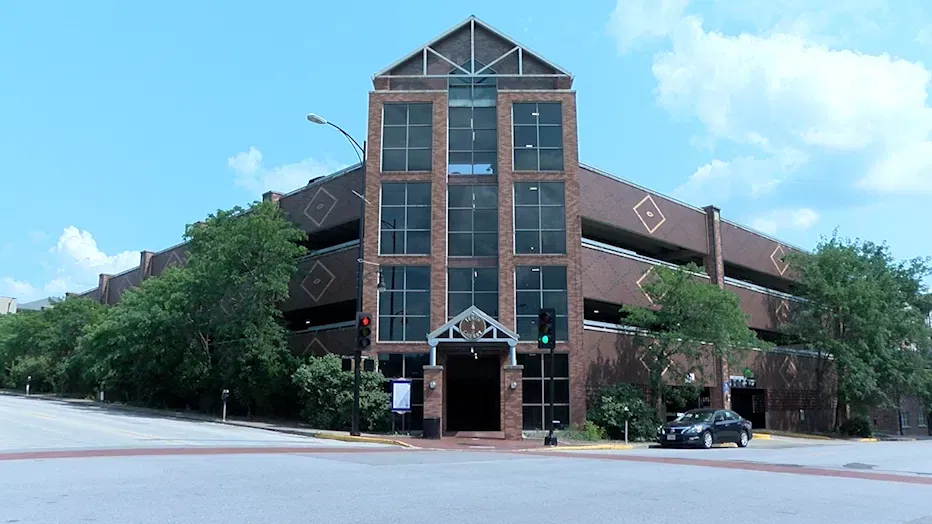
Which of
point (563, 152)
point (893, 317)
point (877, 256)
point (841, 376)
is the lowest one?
point (841, 376)

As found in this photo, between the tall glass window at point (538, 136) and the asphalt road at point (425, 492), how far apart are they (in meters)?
19.0

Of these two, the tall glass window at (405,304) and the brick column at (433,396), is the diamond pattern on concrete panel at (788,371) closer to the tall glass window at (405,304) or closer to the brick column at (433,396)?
the tall glass window at (405,304)

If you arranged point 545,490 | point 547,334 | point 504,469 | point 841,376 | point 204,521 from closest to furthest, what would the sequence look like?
1. point 204,521
2. point 545,490
3. point 504,469
4. point 547,334
5. point 841,376

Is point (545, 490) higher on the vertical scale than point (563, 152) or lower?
lower

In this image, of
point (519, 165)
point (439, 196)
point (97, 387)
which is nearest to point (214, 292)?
point (439, 196)

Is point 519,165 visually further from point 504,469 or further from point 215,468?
point 215,468

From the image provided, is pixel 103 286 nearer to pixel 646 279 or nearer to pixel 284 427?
pixel 284 427

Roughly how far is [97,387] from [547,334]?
47.4m

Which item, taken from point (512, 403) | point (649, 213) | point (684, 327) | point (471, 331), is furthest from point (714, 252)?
point (512, 403)

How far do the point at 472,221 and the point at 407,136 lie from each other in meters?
5.17

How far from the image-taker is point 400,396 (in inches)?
1074

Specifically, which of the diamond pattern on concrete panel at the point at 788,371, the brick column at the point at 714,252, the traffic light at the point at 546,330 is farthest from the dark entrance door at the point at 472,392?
the diamond pattern on concrete panel at the point at 788,371

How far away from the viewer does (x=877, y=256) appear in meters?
44.7

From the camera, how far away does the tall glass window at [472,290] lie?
3247 cm
